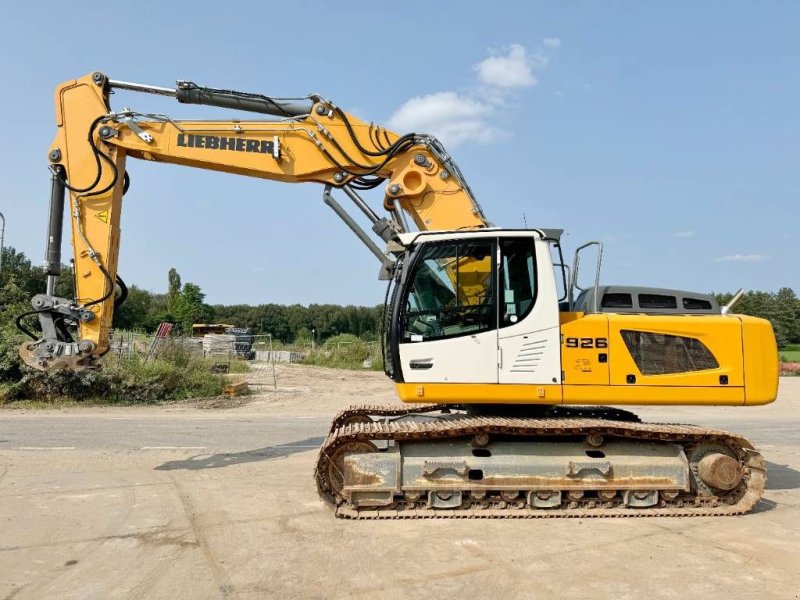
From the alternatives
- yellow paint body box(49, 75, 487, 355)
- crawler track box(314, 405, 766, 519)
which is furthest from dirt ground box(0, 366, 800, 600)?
yellow paint body box(49, 75, 487, 355)

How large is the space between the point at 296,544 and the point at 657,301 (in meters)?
4.75

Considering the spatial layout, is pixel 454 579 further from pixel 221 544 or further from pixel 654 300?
pixel 654 300

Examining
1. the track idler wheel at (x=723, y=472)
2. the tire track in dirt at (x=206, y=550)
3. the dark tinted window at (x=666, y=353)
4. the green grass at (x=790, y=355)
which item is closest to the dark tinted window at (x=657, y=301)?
the dark tinted window at (x=666, y=353)

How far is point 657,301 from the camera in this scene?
7.36 metres

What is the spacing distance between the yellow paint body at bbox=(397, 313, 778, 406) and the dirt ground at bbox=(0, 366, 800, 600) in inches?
48.1

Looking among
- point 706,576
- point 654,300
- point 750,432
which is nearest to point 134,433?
point 654,300

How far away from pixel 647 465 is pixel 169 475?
5.76 metres

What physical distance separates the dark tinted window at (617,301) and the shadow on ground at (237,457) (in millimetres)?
5315

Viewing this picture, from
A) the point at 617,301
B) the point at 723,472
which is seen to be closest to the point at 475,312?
the point at 617,301

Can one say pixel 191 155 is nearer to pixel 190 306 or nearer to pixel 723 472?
pixel 723 472

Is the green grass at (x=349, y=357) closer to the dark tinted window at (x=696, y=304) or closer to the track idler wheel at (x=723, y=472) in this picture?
the dark tinted window at (x=696, y=304)

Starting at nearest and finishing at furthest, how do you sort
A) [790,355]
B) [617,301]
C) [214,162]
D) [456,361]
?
[456,361] < [617,301] < [214,162] < [790,355]

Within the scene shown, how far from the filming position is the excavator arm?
8.16 metres

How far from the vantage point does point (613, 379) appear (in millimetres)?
6750
